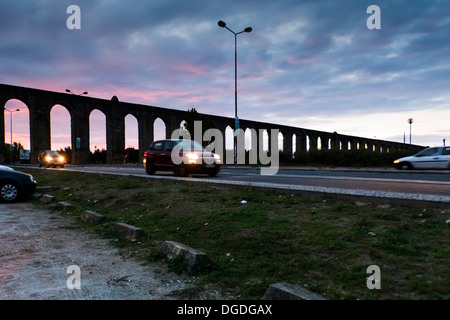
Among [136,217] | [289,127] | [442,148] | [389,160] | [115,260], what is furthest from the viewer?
[289,127]

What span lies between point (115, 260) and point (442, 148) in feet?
61.9

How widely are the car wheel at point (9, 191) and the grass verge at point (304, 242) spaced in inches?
187

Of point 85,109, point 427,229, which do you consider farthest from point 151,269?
point 85,109

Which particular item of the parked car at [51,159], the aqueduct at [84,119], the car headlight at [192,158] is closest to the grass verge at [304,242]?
the car headlight at [192,158]

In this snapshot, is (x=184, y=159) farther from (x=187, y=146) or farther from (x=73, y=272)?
(x=73, y=272)

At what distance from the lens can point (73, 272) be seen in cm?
377

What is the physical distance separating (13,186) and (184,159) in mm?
5731

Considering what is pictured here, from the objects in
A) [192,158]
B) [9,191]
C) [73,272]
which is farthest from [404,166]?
[73,272]

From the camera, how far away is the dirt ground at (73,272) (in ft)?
10.3

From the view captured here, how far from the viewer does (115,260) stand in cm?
425

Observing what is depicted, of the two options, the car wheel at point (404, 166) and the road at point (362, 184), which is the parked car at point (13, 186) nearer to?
the road at point (362, 184)

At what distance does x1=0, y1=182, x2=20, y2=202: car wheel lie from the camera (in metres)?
9.84

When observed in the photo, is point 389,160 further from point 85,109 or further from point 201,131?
point 85,109

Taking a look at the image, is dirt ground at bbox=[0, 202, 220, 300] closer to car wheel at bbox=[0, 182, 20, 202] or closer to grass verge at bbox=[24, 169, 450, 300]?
Result: grass verge at bbox=[24, 169, 450, 300]
